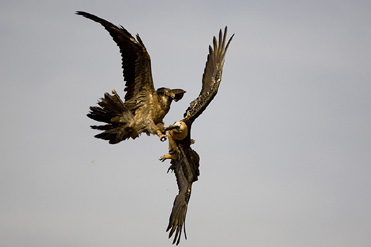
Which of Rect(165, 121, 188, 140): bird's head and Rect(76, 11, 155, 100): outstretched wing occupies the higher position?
Rect(76, 11, 155, 100): outstretched wing

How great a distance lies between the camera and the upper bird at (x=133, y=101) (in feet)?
39.3

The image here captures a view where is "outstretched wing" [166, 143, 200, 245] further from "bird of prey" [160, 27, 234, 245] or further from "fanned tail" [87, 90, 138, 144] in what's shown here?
"fanned tail" [87, 90, 138, 144]

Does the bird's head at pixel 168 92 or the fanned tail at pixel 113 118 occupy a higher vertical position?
the bird's head at pixel 168 92

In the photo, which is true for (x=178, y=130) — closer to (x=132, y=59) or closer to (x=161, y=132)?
(x=161, y=132)

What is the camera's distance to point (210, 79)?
14398 mm

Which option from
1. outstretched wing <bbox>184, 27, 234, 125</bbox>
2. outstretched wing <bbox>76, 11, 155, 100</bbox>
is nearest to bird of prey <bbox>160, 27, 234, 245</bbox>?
outstretched wing <bbox>184, 27, 234, 125</bbox>

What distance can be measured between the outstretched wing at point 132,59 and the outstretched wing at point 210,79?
910mm

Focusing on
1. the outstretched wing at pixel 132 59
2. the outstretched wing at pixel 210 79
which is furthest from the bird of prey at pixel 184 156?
the outstretched wing at pixel 132 59

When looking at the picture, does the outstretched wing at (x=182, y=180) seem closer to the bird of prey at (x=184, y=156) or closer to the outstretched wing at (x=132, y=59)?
the bird of prey at (x=184, y=156)

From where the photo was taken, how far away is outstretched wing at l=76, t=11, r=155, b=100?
476 inches

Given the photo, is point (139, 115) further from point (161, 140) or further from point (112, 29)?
point (112, 29)

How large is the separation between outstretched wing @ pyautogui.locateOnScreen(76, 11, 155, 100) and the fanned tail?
2.20 ft

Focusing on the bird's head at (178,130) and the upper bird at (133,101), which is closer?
the upper bird at (133,101)

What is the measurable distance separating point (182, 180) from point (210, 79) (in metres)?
2.44
